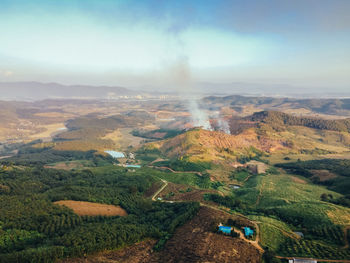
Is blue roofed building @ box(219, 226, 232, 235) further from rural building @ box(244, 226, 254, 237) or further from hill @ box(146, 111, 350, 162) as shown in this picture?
hill @ box(146, 111, 350, 162)

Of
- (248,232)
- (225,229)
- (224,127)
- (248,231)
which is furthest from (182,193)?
(224,127)

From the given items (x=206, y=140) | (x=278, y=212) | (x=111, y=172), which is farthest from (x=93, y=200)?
(x=206, y=140)

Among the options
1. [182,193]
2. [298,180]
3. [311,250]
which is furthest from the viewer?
[298,180]

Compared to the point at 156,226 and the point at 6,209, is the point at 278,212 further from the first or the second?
the point at 6,209

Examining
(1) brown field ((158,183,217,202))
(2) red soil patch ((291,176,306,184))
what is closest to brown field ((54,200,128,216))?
(1) brown field ((158,183,217,202))

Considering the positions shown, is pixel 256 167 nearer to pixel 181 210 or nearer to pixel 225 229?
pixel 181 210

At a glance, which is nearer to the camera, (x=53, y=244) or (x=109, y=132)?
(x=53, y=244)
